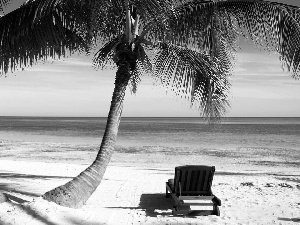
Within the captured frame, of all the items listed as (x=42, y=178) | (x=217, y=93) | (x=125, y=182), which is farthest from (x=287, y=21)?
(x=42, y=178)

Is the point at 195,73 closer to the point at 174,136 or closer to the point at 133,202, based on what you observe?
the point at 133,202

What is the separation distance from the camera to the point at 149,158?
2023 cm

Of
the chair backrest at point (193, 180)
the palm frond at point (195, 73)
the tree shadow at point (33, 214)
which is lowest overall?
the tree shadow at point (33, 214)

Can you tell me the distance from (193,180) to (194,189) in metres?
0.20

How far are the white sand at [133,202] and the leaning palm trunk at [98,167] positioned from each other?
252 mm

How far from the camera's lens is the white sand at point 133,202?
5953mm

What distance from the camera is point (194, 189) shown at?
6980 millimetres

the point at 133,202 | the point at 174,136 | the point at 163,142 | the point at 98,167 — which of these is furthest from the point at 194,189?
the point at 174,136

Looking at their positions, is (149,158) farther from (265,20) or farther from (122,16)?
(265,20)

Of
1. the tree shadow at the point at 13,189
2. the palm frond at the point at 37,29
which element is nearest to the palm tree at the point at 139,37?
the palm frond at the point at 37,29

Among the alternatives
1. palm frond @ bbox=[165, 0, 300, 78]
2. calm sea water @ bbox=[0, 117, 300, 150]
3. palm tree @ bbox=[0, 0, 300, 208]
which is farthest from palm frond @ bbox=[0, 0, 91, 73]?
calm sea water @ bbox=[0, 117, 300, 150]

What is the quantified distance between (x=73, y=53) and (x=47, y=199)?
311 cm

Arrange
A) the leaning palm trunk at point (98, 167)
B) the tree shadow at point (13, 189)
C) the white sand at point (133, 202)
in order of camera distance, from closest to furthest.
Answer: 1. the white sand at point (133, 202)
2. the leaning palm trunk at point (98, 167)
3. the tree shadow at point (13, 189)

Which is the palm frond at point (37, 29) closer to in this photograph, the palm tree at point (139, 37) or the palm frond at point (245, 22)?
the palm tree at point (139, 37)
